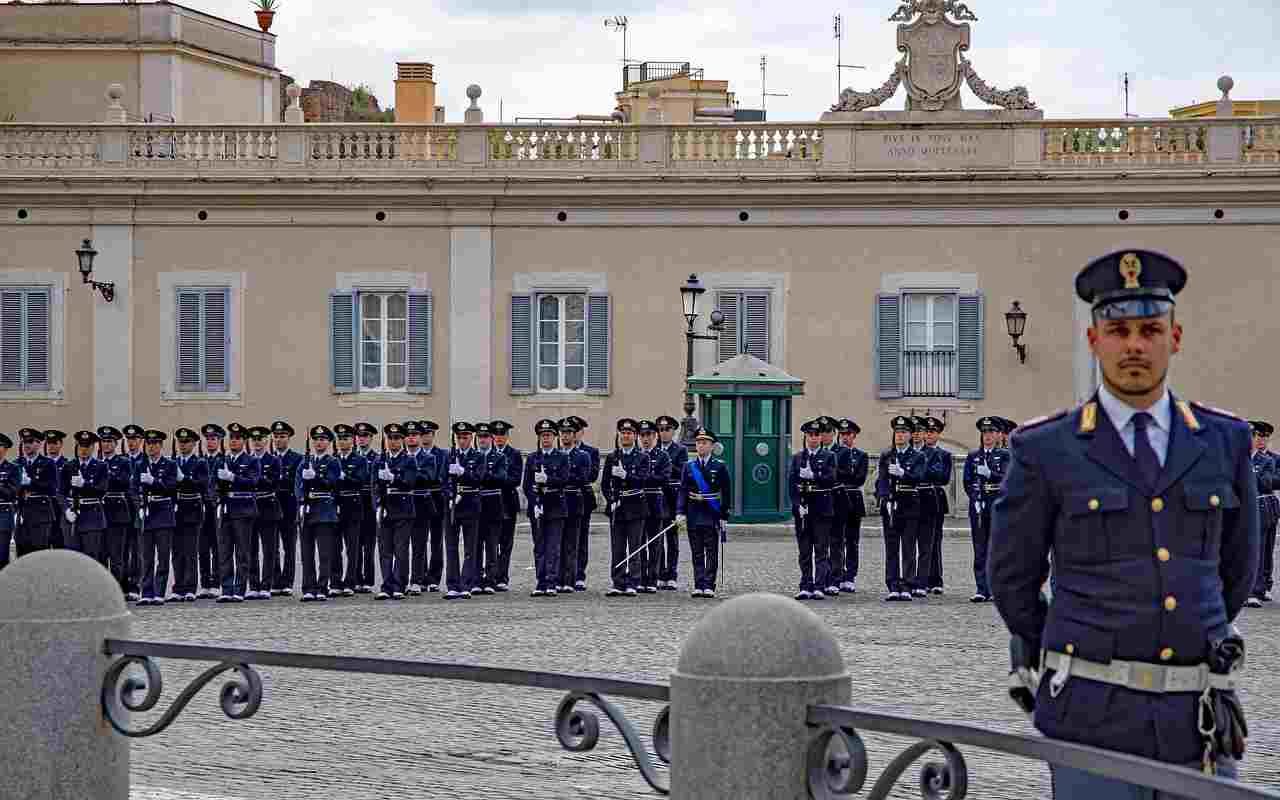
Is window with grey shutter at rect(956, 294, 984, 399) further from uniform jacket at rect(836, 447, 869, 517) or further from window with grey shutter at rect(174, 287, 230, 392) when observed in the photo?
uniform jacket at rect(836, 447, 869, 517)

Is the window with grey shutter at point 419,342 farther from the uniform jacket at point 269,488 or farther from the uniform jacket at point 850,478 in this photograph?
the uniform jacket at point 850,478

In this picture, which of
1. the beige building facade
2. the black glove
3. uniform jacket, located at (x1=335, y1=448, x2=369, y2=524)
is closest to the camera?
the black glove

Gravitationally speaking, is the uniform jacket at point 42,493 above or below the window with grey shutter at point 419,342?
below

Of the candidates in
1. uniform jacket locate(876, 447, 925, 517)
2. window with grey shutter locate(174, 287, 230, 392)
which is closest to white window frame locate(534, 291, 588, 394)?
window with grey shutter locate(174, 287, 230, 392)

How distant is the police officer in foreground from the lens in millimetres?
5914

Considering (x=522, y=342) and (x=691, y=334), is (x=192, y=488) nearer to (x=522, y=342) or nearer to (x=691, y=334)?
(x=691, y=334)

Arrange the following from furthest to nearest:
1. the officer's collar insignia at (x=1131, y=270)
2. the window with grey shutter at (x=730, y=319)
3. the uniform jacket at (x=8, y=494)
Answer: the window with grey shutter at (x=730, y=319) < the uniform jacket at (x=8, y=494) < the officer's collar insignia at (x=1131, y=270)

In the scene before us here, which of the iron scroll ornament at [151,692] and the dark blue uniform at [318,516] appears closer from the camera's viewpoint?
the iron scroll ornament at [151,692]

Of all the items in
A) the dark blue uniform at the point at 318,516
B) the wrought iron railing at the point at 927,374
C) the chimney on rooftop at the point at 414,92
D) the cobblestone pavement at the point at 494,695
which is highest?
the chimney on rooftop at the point at 414,92

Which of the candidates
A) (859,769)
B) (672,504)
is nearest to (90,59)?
(672,504)

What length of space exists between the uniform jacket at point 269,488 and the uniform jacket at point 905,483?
5676 millimetres

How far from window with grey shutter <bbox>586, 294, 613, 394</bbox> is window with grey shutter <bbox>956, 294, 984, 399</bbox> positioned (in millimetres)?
5170

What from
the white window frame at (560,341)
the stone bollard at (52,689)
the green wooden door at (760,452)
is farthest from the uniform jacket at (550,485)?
the stone bollard at (52,689)

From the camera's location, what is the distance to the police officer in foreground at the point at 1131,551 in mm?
5914
